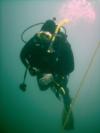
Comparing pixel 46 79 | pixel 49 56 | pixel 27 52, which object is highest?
pixel 27 52

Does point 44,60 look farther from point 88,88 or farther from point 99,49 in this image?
point 88,88

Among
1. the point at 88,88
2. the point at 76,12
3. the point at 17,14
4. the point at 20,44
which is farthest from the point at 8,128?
the point at 76,12

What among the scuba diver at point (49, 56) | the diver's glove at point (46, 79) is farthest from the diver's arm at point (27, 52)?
the diver's glove at point (46, 79)

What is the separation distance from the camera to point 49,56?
321cm

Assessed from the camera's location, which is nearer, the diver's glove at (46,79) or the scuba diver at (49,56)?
the scuba diver at (49,56)

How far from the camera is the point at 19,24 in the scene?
4898 millimetres

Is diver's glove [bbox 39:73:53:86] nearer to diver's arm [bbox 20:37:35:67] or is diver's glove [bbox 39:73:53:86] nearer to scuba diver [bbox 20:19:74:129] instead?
scuba diver [bbox 20:19:74:129]

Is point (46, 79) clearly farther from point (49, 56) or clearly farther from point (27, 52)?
point (27, 52)

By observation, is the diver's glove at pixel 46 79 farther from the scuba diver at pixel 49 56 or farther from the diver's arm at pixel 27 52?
the diver's arm at pixel 27 52

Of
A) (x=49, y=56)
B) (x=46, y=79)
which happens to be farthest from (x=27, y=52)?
(x=46, y=79)

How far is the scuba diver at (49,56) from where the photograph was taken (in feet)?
10.6

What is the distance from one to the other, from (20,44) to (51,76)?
198cm

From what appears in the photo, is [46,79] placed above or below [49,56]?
below

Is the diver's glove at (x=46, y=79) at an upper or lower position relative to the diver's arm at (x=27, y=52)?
lower
